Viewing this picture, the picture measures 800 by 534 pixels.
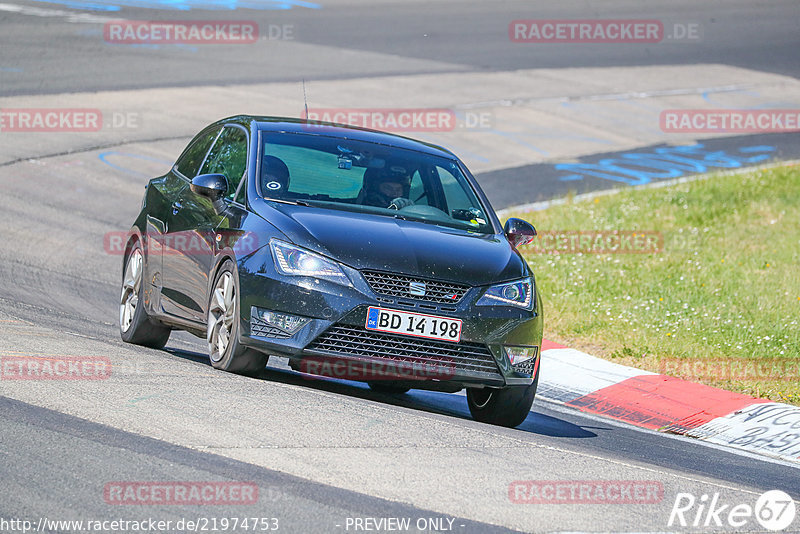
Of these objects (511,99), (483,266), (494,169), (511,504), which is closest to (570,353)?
(483,266)

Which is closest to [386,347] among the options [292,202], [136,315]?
[292,202]

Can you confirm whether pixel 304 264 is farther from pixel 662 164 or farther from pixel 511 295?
pixel 662 164

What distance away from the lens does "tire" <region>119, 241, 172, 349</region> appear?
31.9ft

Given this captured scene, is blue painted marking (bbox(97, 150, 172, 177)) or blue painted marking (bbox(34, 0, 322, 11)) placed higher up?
blue painted marking (bbox(34, 0, 322, 11))

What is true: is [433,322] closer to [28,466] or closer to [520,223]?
[520,223]

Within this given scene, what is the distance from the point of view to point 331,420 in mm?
6898

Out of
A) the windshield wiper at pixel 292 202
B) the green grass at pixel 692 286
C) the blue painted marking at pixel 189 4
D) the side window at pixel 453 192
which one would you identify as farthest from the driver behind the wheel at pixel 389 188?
the blue painted marking at pixel 189 4

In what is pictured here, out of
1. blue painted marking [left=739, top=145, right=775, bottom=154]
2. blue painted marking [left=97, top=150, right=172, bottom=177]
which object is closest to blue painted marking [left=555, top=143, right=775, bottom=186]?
blue painted marking [left=739, top=145, right=775, bottom=154]

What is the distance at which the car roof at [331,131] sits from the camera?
905 cm

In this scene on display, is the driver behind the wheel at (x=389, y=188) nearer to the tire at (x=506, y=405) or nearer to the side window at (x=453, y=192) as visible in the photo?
the side window at (x=453, y=192)

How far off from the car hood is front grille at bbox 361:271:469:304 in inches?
1.4

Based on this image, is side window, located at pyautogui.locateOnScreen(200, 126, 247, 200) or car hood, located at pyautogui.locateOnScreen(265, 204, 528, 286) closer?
car hood, located at pyautogui.locateOnScreen(265, 204, 528, 286)

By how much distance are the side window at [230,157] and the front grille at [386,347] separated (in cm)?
157

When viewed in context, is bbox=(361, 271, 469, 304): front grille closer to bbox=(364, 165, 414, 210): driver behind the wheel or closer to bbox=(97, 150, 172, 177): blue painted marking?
bbox=(364, 165, 414, 210): driver behind the wheel
